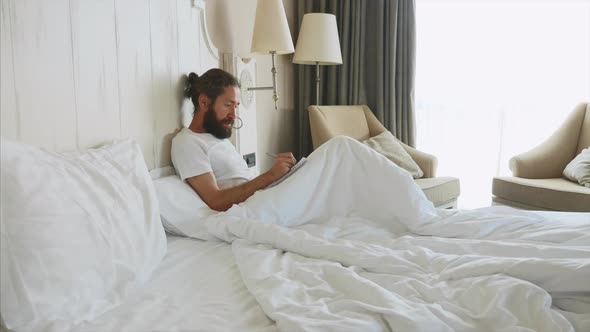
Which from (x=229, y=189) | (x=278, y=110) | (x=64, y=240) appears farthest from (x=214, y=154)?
(x=278, y=110)

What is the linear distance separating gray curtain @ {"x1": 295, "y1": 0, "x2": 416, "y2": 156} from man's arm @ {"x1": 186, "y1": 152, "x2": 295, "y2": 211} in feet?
6.11

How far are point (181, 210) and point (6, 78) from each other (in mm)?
676

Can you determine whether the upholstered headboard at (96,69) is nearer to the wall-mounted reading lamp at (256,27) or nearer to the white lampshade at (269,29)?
the wall-mounted reading lamp at (256,27)

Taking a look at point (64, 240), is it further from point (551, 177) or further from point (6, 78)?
point (551, 177)

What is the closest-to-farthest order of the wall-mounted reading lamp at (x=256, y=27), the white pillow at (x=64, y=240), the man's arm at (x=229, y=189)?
the white pillow at (x=64, y=240), the man's arm at (x=229, y=189), the wall-mounted reading lamp at (x=256, y=27)

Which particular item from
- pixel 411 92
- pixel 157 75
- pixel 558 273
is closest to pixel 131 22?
pixel 157 75

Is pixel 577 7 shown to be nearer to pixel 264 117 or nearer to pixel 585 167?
pixel 585 167

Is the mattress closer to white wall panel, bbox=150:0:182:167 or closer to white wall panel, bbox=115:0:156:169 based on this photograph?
Answer: white wall panel, bbox=115:0:156:169

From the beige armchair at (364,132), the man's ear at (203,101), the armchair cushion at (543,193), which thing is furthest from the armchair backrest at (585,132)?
the man's ear at (203,101)

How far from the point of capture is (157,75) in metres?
1.79

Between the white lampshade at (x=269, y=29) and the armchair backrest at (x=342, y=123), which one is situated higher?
the white lampshade at (x=269, y=29)

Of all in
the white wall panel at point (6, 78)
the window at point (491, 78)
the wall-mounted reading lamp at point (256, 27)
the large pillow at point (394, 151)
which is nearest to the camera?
the white wall panel at point (6, 78)

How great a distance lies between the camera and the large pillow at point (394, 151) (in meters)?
2.89

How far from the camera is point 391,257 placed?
1112mm
